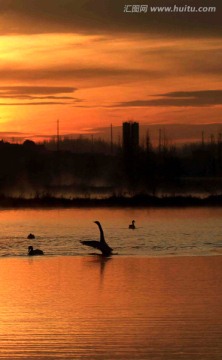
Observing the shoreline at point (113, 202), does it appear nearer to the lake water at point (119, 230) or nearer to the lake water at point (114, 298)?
the lake water at point (119, 230)

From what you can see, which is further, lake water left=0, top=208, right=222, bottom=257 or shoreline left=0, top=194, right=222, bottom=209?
shoreline left=0, top=194, right=222, bottom=209

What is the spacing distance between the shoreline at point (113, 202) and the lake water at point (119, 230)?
1.59 m

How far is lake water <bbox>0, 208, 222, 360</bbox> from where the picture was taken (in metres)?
9.77

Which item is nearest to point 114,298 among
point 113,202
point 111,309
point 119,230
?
point 111,309

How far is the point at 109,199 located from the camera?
38562 mm

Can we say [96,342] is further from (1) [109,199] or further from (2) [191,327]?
(1) [109,199]

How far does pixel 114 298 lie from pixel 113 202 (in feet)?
83.4

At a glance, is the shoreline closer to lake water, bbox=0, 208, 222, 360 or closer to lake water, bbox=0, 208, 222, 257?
lake water, bbox=0, 208, 222, 257

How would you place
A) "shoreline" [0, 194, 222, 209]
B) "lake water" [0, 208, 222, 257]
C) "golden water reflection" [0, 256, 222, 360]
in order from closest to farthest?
"golden water reflection" [0, 256, 222, 360] → "lake water" [0, 208, 222, 257] → "shoreline" [0, 194, 222, 209]

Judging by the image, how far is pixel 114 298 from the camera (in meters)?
12.8

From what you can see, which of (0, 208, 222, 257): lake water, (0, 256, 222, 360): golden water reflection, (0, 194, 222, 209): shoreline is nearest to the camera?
(0, 256, 222, 360): golden water reflection

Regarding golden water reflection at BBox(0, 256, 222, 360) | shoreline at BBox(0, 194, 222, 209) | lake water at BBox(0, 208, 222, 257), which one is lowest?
golden water reflection at BBox(0, 256, 222, 360)

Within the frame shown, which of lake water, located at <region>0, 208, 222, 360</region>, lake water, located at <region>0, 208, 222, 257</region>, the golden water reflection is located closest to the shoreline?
lake water, located at <region>0, 208, 222, 257</region>

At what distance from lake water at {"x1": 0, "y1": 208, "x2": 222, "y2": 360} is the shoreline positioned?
13398 millimetres
